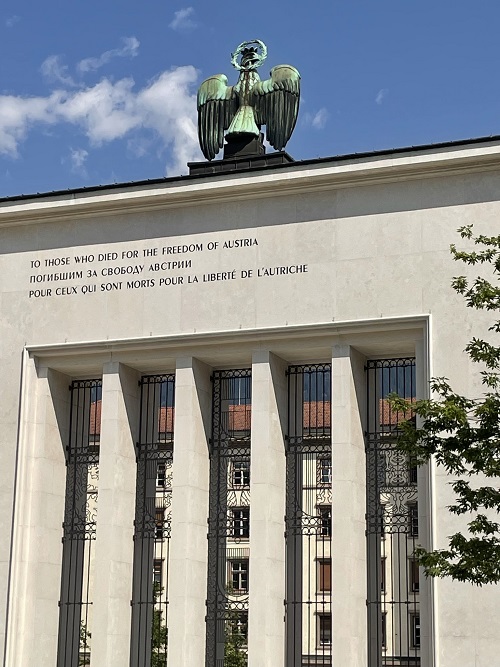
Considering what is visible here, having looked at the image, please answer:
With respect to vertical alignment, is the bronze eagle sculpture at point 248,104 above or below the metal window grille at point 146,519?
above

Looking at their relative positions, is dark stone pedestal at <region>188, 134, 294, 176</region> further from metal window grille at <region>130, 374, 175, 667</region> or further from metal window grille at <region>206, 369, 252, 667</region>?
metal window grille at <region>130, 374, 175, 667</region>

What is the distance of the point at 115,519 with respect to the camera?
27500mm

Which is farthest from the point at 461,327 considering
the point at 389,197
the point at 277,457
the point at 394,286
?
the point at 277,457

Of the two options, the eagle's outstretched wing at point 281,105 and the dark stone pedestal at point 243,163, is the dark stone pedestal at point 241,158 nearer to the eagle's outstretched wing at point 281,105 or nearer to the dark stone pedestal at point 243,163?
the dark stone pedestal at point 243,163

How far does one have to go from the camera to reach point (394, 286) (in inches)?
1025

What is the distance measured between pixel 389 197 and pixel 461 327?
11.6ft

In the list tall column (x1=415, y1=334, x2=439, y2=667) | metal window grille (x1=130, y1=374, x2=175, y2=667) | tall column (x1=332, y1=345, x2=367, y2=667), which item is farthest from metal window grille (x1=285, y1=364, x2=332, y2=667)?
metal window grille (x1=130, y1=374, x2=175, y2=667)

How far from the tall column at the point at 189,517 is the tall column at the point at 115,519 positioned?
4.63ft

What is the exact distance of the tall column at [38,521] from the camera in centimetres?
2756

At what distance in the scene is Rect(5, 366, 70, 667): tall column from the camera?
2756cm

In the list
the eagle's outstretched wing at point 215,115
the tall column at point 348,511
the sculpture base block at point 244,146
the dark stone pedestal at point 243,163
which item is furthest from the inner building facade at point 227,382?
the eagle's outstretched wing at point 215,115

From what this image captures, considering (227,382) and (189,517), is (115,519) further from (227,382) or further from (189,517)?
(227,382)

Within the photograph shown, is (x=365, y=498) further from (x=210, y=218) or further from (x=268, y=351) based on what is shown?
(x=210, y=218)

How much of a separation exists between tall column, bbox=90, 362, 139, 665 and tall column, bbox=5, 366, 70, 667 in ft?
5.31
